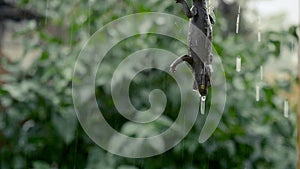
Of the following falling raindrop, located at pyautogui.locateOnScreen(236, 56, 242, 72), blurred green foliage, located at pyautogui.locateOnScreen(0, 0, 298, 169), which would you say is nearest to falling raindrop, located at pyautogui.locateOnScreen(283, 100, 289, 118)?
blurred green foliage, located at pyautogui.locateOnScreen(0, 0, 298, 169)

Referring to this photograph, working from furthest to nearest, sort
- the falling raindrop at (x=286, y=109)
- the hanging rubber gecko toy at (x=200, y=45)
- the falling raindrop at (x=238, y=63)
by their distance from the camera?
the falling raindrop at (x=286, y=109) → the falling raindrop at (x=238, y=63) → the hanging rubber gecko toy at (x=200, y=45)

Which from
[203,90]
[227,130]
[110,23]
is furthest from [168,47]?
[203,90]

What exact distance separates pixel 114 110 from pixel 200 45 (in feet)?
3.93

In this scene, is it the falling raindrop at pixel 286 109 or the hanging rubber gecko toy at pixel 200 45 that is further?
the falling raindrop at pixel 286 109

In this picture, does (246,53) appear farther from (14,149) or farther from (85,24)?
(14,149)

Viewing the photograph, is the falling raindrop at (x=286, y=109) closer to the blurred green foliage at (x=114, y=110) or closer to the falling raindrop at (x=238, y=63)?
the blurred green foliage at (x=114, y=110)

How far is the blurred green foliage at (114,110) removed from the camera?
177cm

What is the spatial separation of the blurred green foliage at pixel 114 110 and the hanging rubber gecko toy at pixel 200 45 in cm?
108

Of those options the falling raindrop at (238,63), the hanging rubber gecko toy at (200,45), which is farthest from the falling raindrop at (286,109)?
the hanging rubber gecko toy at (200,45)

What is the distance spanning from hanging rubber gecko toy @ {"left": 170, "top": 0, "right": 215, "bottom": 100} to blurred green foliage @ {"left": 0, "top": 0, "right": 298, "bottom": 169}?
1.08 m

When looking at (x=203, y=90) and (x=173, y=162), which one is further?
(x=173, y=162)

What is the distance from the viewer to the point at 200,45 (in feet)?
2.11

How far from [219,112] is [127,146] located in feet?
1.03

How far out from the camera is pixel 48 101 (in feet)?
5.91
